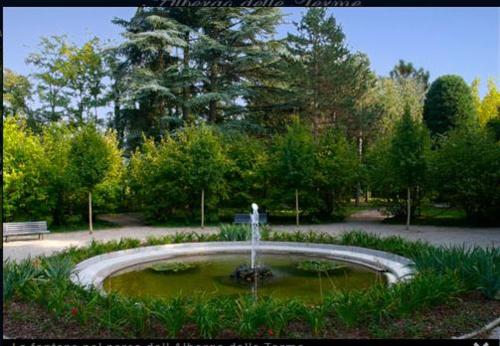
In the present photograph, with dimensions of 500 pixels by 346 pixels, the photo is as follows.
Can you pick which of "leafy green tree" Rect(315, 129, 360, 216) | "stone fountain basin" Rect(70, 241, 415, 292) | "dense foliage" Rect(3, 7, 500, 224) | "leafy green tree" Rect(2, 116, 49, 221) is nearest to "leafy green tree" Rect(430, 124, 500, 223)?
"dense foliage" Rect(3, 7, 500, 224)

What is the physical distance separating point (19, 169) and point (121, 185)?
4.08m

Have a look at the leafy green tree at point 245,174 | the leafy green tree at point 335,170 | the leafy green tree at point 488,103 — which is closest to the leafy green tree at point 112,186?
the leafy green tree at point 245,174

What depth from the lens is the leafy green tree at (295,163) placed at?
18719 millimetres

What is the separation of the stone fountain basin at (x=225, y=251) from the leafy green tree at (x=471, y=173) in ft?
25.4

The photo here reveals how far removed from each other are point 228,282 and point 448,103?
23.9m

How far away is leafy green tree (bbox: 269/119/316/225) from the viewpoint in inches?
737

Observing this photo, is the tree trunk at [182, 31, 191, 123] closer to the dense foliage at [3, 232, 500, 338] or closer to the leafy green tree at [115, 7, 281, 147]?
the leafy green tree at [115, 7, 281, 147]

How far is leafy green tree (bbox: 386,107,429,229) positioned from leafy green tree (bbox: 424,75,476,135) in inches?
480

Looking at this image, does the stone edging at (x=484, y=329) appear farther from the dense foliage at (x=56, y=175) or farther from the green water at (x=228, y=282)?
the dense foliage at (x=56, y=175)

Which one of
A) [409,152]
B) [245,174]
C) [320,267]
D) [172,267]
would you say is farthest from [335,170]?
[172,267]

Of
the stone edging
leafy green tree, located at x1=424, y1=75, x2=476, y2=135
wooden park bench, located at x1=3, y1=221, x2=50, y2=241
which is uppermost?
leafy green tree, located at x1=424, y1=75, x2=476, y2=135

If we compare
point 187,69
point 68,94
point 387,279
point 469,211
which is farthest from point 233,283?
point 68,94

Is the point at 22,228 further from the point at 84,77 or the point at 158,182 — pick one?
the point at 84,77

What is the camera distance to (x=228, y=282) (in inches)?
362
